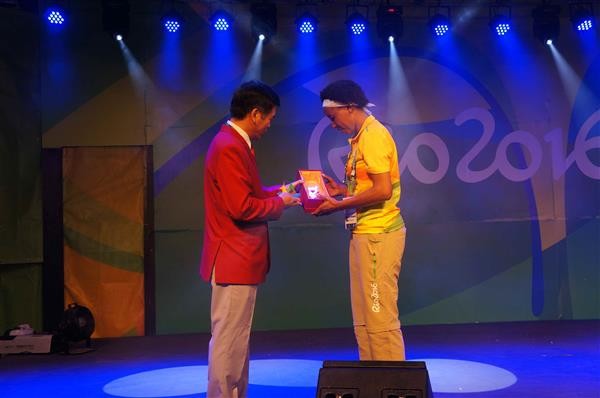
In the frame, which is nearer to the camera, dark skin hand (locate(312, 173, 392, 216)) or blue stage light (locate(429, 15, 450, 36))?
dark skin hand (locate(312, 173, 392, 216))

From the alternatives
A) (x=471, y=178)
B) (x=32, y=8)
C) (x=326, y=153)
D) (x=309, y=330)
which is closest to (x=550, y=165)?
(x=471, y=178)

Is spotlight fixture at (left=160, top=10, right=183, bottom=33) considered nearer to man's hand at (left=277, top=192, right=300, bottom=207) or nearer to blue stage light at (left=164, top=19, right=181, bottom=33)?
blue stage light at (left=164, top=19, right=181, bottom=33)

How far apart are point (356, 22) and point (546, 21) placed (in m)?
1.95

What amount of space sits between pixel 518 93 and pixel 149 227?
4080mm

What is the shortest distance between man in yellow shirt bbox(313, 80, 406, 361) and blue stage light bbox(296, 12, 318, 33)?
3.56 m

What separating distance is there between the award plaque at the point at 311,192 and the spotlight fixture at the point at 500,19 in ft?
14.4

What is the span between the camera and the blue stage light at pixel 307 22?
23.0 ft

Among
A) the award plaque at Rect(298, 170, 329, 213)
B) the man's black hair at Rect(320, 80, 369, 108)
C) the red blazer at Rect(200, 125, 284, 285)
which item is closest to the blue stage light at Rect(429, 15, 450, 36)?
the man's black hair at Rect(320, 80, 369, 108)

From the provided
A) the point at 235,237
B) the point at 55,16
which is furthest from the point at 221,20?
the point at 235,237

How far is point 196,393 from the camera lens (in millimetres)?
4309

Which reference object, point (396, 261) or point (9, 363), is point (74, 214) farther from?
point (396, 261)

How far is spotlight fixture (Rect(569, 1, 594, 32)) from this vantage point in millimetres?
7168

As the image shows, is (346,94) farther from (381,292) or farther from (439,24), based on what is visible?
(439,24)

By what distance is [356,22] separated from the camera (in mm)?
7062
